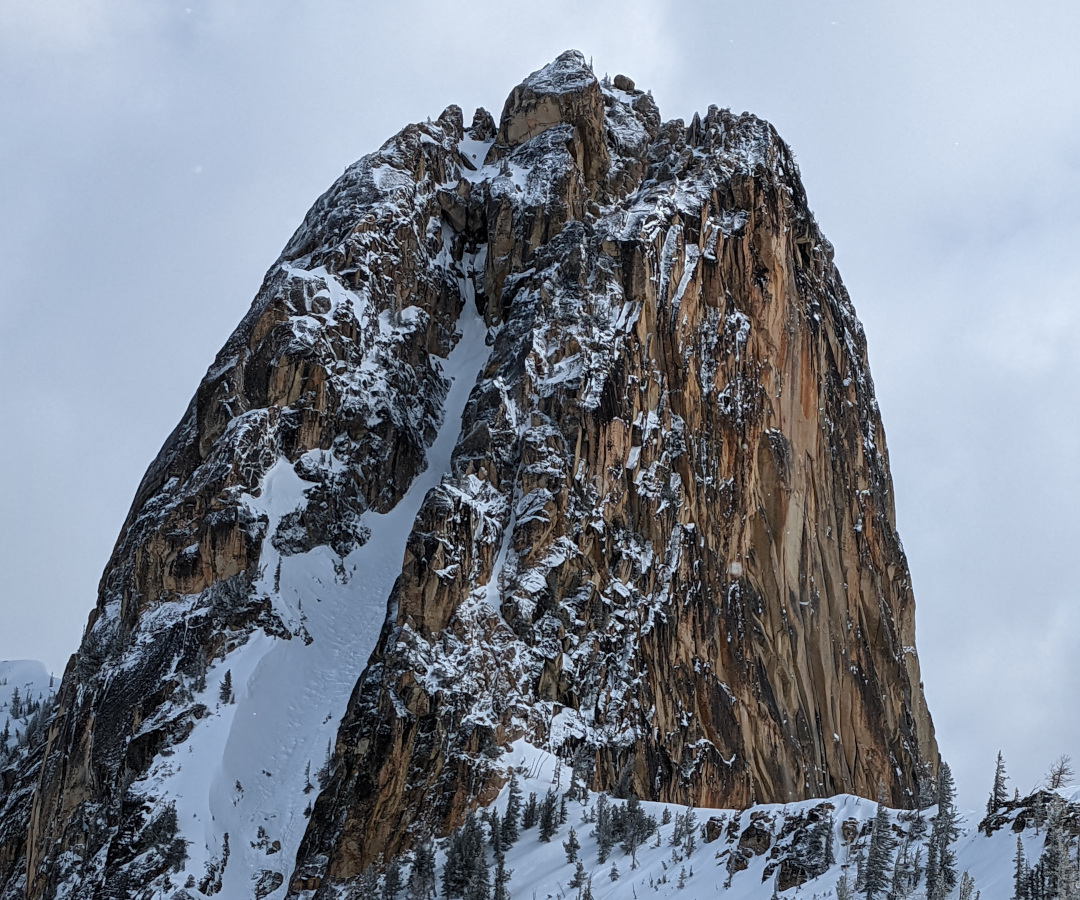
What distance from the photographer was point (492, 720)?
50781 millimetres

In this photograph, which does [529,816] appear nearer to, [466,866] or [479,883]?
[466,866]

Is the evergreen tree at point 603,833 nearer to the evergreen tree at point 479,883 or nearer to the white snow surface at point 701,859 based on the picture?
the white snow surface at point 701,859

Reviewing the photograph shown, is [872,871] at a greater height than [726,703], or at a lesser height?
lesser

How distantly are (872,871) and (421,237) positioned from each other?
2012 inches

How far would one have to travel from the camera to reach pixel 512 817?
46844 mm

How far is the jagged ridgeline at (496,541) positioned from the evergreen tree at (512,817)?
1317 millimetres

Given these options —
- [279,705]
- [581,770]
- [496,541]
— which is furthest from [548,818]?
[279,705]

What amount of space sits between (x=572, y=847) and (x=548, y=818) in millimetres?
2221

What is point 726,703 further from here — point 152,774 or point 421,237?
point 421,237

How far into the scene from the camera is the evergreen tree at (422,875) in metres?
44.2

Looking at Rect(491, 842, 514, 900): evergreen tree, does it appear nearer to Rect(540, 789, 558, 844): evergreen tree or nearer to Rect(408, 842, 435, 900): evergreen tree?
Rect(540, 789, 558, 844): evergreen tree

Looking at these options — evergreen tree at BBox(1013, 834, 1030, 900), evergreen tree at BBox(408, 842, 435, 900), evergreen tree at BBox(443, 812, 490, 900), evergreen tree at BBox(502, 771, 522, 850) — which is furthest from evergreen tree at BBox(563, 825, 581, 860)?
evergreen tree at BBox(1013, 834, 1030, 900)

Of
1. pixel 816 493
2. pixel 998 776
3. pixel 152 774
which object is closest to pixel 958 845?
pixel 998 776

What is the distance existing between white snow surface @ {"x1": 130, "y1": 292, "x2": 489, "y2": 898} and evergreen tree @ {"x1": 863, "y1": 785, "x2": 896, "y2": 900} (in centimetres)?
2338
